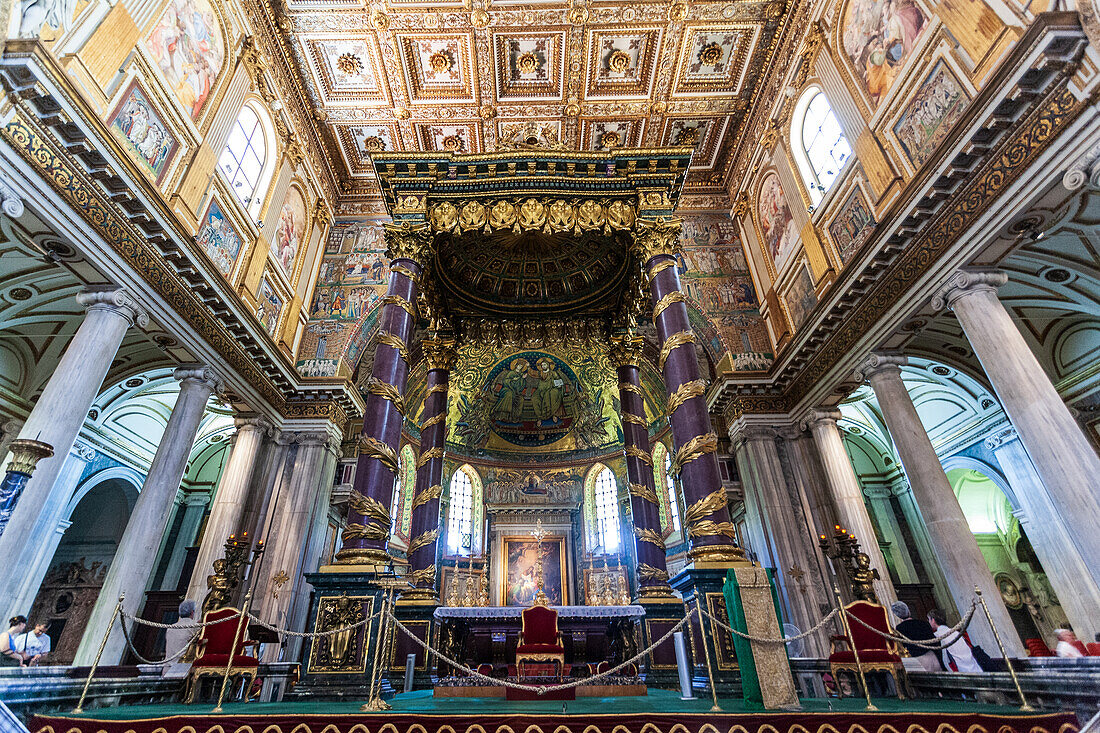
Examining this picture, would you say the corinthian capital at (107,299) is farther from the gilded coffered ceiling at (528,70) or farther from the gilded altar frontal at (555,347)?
the gilded coffered ceiling at (528,70)

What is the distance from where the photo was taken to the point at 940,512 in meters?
8.06

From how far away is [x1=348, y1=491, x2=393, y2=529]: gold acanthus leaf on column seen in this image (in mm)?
6676

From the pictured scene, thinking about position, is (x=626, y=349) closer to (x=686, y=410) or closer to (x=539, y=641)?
(x=686, y=410)

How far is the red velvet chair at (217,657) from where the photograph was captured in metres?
5.86

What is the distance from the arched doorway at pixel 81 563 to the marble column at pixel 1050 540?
23.3 m

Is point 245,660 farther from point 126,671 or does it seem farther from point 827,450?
point 827,450

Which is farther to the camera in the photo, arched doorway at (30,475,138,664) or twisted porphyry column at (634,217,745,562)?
arched doorway at (30,475,138,664)

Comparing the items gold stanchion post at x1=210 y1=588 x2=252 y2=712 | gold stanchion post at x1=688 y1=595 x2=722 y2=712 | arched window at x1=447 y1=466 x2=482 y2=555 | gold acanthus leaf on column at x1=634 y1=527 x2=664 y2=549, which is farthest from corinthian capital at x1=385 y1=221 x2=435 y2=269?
arched window at x1=447 y1=466 x2=482 y2=555

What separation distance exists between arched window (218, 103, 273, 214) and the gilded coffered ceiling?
2.03 metres

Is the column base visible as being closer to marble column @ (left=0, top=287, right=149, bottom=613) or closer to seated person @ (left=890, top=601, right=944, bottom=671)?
seated person @ (left=890, top=601, right=944, bottom=671)

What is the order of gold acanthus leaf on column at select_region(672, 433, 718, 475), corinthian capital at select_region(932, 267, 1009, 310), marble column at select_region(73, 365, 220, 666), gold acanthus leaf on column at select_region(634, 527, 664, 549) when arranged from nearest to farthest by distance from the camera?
gold acanthus leaf on column at select_region(672, 433, 718, 475)
corinthian capital at select_region(932, 267, 1009, 310)
marble column at select_region(73, 365, 220, 666)
gold acanthus leaf on column at select_region(634, 527, 664, 549)

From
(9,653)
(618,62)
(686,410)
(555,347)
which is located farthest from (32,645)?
(618,62)

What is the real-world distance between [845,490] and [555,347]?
26.6 feet

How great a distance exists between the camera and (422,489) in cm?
1050
